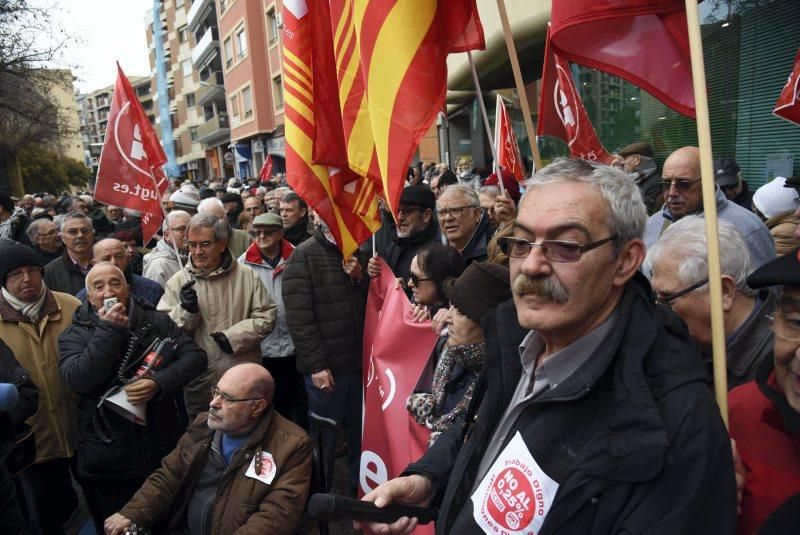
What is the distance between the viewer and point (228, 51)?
35.9 meters

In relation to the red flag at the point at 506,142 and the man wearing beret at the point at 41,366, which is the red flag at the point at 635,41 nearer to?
the man wearing beret at the point at 41,366

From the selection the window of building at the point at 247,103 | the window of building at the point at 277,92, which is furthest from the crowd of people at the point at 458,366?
the window of building at the point at 247,103

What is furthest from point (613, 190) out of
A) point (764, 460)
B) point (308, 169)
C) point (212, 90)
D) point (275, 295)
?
point (212, 90)

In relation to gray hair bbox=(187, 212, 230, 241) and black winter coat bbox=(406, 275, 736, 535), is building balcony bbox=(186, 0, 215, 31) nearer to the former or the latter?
gray hair bbox=(187, 212, 230, 241)

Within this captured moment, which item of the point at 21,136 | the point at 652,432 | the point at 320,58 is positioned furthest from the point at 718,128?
the point at 21,136

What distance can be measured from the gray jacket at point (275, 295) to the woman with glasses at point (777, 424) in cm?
330

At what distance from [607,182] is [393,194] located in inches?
48.9

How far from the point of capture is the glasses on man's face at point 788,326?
130 centimetres

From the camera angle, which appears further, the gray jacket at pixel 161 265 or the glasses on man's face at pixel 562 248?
the gray jacket at pixel 161 265

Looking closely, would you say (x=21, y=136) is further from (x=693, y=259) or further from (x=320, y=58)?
(x=693, y=259)

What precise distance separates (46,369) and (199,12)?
142ft

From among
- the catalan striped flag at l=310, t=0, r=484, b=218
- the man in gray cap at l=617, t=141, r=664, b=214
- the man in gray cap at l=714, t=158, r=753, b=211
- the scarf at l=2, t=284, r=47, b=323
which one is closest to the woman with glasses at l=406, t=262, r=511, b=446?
the catalan striped flag at l=310, t=0, r=484, b=218

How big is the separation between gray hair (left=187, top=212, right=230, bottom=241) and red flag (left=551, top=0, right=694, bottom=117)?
2.44 metres

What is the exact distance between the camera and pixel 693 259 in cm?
203
